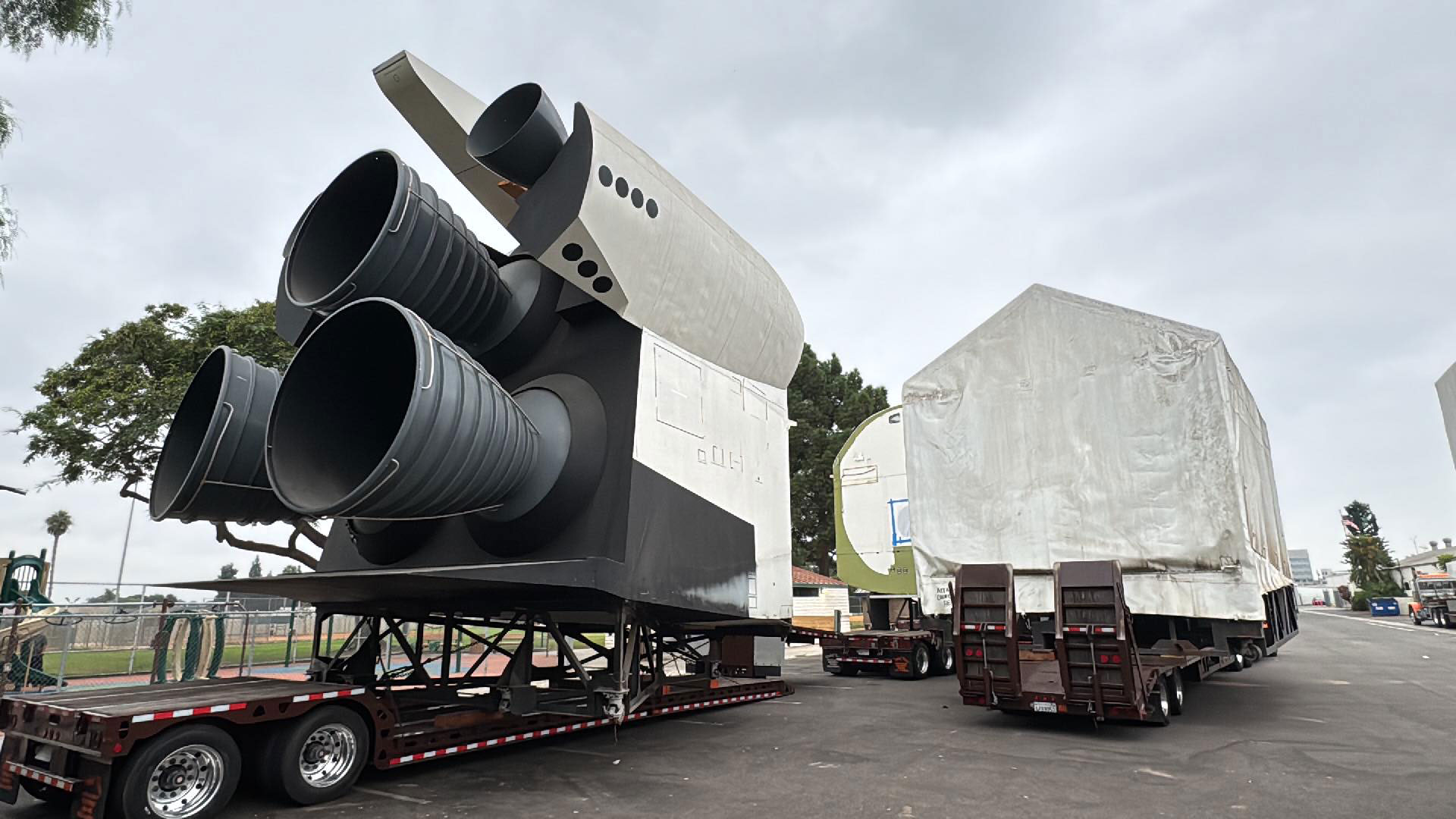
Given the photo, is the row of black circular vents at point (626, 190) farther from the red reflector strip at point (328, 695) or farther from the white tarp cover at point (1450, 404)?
the white tarp cover at point (1450, 404)

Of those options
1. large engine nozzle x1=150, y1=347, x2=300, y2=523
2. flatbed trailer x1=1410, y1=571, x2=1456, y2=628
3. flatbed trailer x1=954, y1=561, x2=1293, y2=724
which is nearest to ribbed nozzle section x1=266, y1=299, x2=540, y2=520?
large engine nozzle x1=150, y1=347, x2=300, y2=523

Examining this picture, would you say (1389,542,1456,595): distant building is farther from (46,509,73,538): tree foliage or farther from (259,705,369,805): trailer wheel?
(46,509,73,538): tree foliage

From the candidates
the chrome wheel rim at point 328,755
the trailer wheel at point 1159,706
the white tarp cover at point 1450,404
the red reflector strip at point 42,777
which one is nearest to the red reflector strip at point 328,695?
the chrome wheel rim at point 328,755

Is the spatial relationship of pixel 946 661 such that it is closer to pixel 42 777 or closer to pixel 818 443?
pixel 42 777

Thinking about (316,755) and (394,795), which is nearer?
(316,755)

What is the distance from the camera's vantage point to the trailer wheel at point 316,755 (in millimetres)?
6395

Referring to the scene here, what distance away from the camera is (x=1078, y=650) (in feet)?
30.6

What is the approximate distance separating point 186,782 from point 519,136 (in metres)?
6.19

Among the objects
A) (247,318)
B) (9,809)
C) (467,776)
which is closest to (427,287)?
(467,776)

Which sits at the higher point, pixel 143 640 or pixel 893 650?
pixel 143 640

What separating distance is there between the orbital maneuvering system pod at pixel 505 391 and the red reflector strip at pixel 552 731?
1492mm

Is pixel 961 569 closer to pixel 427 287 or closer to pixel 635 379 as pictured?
pixel 635 379

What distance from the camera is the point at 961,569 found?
33.9 ft

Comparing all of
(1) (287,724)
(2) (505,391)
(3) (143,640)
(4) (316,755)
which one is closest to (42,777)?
(1) (287,724)
